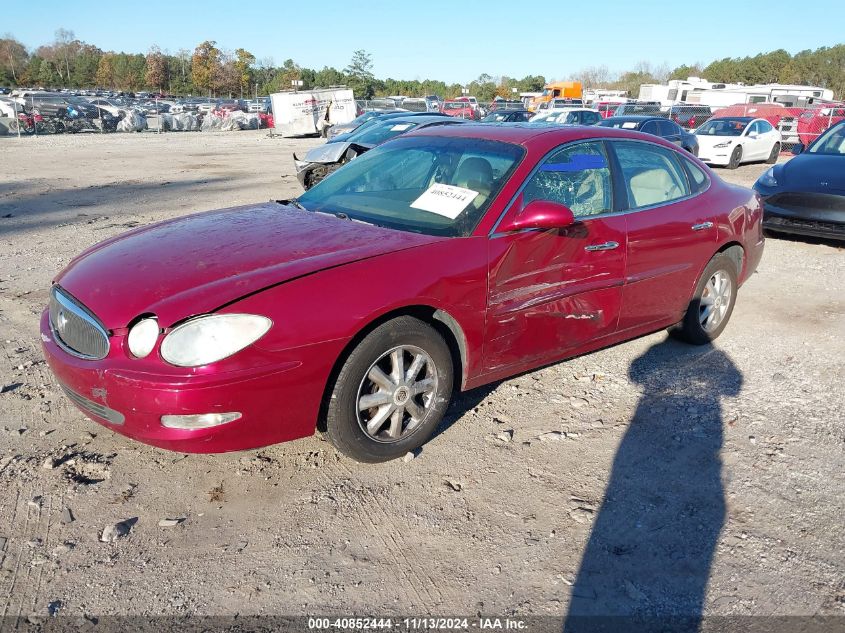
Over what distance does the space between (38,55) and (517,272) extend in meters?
119

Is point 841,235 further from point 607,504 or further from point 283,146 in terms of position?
point 283,146

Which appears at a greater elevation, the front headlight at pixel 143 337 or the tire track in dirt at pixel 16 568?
the front headlight at pixel 143 337

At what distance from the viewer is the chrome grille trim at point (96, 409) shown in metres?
2.92

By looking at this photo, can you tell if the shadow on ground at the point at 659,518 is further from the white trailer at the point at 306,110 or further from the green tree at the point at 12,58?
→ the green tree at the point at 12,58

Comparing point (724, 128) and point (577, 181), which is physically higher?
point (724, 128)

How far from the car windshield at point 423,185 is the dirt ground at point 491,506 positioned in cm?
118

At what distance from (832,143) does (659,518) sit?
8.20m

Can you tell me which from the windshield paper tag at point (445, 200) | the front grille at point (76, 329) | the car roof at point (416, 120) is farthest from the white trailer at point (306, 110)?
the front grille at point (76, 329)

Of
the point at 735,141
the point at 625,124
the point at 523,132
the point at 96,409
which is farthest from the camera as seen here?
the point at 735,141

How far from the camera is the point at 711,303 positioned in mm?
5180

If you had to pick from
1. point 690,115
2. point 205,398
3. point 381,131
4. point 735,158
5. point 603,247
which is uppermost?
point 690,115

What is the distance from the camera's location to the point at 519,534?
2924 mm

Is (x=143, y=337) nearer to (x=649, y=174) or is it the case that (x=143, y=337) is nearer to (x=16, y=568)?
(x=16, y=568)

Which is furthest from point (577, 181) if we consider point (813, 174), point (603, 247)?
point (813, 174)
